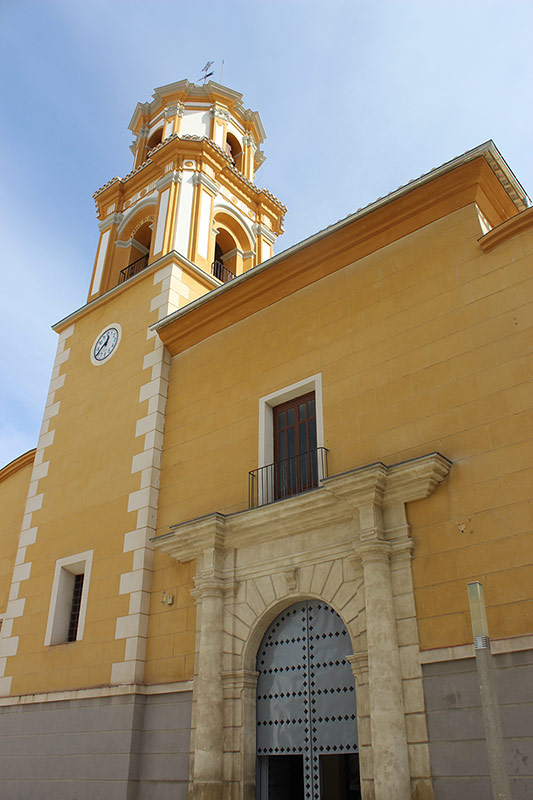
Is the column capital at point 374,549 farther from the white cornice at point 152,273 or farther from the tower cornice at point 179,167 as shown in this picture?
the tower cornice at point 179,167

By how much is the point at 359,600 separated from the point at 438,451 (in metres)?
1.93

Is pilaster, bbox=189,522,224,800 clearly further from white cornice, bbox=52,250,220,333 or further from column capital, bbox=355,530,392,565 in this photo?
white cornice, bbox=52,250,220,333

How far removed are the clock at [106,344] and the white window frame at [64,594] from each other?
13.2ft

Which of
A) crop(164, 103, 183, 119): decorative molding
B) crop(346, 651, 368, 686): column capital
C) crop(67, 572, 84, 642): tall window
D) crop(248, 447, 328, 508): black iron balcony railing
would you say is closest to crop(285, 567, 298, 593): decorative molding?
crop(248, 447, 328, 508): black iron balcony railing

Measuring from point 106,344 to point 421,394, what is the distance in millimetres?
7480

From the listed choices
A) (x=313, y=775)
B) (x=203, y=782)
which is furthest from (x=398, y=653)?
(x=203, y=782)

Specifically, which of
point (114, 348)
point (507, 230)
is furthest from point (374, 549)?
point (114, 348)

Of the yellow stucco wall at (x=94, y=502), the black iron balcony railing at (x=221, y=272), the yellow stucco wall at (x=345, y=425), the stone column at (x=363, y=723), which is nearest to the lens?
the stone column at (x=363, y=723)

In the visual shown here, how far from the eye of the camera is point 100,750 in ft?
30.9

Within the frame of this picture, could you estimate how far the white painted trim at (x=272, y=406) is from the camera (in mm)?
9484

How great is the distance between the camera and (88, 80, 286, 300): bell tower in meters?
14.6

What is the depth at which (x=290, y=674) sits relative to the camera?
849 cm

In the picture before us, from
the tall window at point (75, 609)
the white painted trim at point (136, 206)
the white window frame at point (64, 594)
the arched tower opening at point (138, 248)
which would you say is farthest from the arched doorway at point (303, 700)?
the white painted trim at point (136, 206)

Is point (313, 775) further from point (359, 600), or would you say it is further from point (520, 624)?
point (520, 624)
